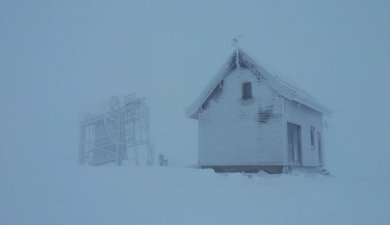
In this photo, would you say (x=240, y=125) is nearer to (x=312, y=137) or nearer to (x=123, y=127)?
(x=312, y=137)

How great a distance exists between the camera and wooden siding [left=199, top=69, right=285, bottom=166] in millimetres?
21750

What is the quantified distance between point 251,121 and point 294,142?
10.0ft

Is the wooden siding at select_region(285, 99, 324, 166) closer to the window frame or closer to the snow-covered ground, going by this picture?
the window frame

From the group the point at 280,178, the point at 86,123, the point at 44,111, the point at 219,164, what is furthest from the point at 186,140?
the point at 280,178

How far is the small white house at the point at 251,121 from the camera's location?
21656mm

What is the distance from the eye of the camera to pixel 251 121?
890 inches

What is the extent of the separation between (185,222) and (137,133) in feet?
94.7

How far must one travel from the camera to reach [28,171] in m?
18.3

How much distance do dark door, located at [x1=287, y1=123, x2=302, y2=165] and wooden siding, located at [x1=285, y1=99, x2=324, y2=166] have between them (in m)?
0.26

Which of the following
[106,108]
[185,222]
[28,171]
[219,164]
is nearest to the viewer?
[185,222]

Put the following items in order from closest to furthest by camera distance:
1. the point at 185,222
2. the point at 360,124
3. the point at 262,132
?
the point at 185,222 < the point at 262,132 < the point at 360,124

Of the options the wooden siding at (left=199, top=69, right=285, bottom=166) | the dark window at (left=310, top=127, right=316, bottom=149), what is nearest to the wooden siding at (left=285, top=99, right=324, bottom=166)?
the dark window at (left=310, top=127, right=316, bottom=149)

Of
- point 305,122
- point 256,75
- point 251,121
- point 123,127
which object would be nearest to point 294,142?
point 305,122

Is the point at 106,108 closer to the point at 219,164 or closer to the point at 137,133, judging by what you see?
the point at 137,133
